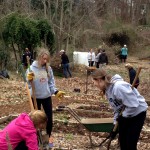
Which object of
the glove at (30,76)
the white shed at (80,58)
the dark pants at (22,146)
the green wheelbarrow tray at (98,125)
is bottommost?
the white shed at (80,58)

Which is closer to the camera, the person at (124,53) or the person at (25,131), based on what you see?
the person at (25,131)

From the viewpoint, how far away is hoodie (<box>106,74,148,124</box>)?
4.93m

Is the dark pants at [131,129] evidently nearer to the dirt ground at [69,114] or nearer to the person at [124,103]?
the person at [124,103]

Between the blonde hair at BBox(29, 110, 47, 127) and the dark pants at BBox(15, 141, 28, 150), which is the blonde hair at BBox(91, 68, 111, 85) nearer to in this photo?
the blonde hair at BBox(29, 110, 47, 127)

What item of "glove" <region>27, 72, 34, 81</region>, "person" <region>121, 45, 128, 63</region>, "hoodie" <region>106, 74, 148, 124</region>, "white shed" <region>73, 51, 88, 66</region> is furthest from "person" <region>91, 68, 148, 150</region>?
"person" <region>121, 45, 128, 63</region>

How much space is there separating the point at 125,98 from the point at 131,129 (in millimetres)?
449

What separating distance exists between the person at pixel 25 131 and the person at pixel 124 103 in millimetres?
855

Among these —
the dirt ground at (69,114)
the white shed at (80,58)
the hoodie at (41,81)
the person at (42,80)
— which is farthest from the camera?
the white shed at (80,58)

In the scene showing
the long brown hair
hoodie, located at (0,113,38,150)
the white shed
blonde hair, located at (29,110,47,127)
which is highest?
the long brown hair

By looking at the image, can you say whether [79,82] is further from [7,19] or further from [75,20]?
[75,20]

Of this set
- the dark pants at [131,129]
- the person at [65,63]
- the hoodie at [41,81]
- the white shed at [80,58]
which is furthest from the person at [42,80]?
the white shed at [80,58]

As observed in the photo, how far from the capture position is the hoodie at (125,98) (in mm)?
4930

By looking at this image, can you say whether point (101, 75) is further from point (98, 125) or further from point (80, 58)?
point (80, 58)

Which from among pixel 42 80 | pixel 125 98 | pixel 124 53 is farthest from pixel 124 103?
pixel 124 53
